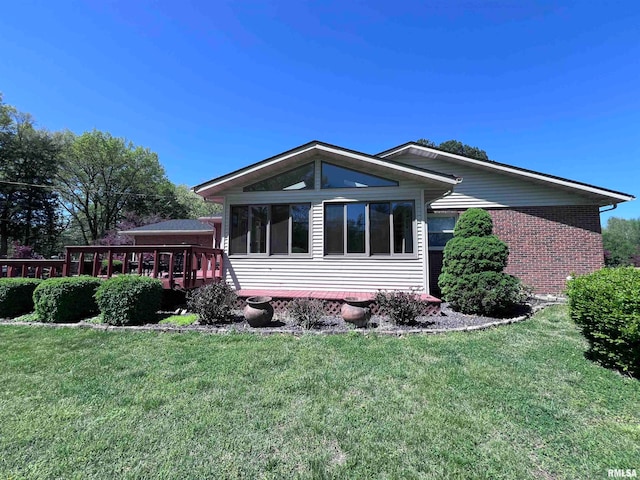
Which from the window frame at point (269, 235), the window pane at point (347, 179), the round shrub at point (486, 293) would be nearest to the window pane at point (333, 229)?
the window frame at point (269, 235)

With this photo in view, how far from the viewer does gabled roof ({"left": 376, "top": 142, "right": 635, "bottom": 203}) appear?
8.73 metres

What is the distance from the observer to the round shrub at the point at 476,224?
701 cm

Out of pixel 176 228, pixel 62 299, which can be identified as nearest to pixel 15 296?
pixel 62 299

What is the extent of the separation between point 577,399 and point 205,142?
24545 mm

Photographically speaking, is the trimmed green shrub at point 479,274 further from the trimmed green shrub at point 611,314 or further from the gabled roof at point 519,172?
the gabled roof at point 519,172

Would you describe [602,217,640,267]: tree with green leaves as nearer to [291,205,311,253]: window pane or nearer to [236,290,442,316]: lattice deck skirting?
[236,290,442,316]: lattice deck skirting

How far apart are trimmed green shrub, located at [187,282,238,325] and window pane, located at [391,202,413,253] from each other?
445cm

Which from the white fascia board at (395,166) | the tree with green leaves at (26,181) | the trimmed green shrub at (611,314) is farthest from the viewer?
the tree with green leaves at (26,181)

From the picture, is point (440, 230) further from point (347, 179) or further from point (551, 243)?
point (347, 179)

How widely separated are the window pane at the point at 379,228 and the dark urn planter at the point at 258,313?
3417mm

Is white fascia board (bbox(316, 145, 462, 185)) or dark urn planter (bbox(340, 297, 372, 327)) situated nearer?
dark urn planter (bbox(340, 297, 372, 327))

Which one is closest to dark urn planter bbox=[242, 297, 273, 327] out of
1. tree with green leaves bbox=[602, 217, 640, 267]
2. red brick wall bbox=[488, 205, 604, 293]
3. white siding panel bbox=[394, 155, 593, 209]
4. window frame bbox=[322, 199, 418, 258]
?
window frame bbox=[322, 199, 418, 258]

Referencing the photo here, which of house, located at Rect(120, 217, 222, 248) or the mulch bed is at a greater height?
house, located at Rect(120, 217, 222, 248)

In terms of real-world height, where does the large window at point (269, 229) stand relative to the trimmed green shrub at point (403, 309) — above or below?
above
